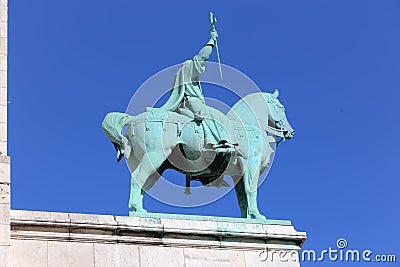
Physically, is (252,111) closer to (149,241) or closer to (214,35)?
(214,35)

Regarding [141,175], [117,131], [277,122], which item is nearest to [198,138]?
[141,175]

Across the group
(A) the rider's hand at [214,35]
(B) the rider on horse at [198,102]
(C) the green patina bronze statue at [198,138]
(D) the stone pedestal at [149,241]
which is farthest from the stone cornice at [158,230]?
(A) the rider's hand at [214,35]

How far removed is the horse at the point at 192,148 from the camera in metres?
20.7

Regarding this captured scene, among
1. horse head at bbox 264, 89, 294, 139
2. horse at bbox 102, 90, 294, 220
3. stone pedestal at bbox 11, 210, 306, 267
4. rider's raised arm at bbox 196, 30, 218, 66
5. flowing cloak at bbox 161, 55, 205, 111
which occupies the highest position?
rider's raised arm at bbox 196, 30, 218, 66

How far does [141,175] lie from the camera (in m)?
20.5

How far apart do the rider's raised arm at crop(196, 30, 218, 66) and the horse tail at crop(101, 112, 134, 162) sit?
2.18 metres

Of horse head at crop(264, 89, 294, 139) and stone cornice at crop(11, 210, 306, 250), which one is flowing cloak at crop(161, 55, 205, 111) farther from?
stone cornice at crop(11, 210, 306, 250)

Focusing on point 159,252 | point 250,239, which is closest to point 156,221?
point 159,252

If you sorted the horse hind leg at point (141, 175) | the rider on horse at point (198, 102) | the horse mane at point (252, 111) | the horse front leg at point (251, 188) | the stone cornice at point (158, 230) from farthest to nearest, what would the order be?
1. the horse mane at point (252, 111)
2. the horse front leg at point (251, 188)
3. the rider on horse at point (198, 102)
4. the horse hind leg at point (141, 175)
5. the stone cornice at point (158, 230)

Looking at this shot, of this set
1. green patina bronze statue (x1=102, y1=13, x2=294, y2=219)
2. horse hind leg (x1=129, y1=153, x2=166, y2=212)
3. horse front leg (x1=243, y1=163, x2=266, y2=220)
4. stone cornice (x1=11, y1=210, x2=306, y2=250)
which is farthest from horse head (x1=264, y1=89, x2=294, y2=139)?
horse hind leg (x1=129, y1=153, x2=166, y2=212)

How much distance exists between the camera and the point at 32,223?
19094mm

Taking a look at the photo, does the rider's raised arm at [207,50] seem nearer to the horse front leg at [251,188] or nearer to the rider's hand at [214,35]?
the rider's hand at [214,35]

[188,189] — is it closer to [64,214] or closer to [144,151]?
[144,151]

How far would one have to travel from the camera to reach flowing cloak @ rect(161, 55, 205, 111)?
2177cm
